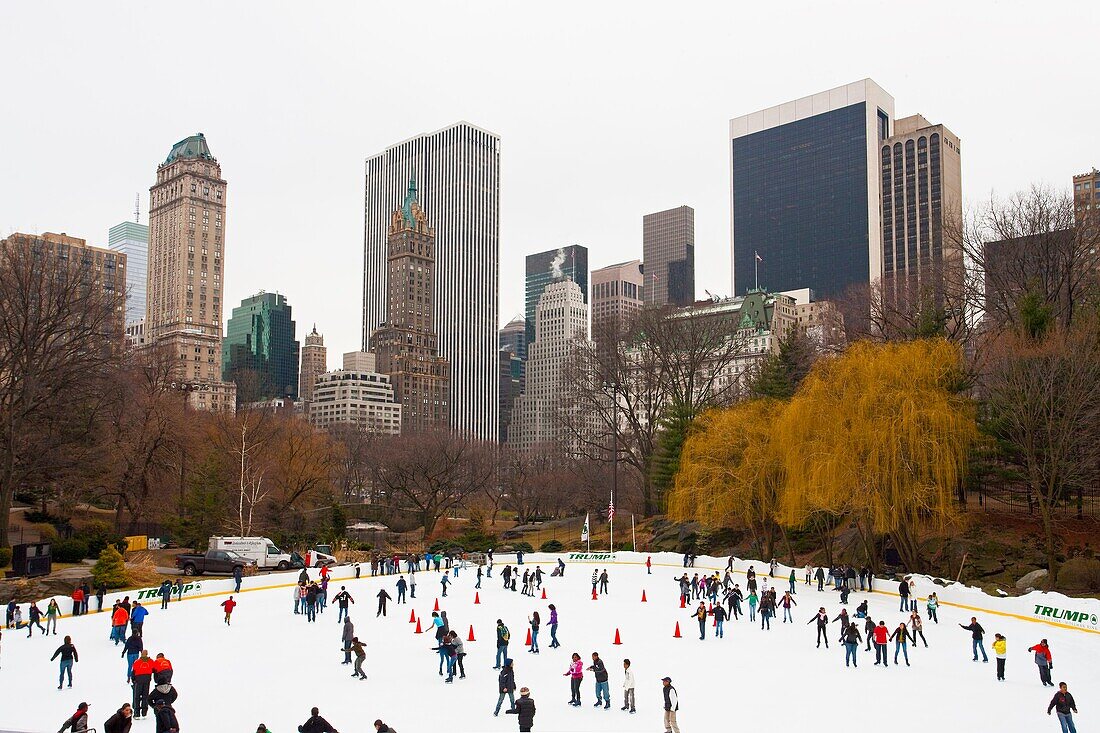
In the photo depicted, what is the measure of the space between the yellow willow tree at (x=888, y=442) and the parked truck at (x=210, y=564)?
25948 mm

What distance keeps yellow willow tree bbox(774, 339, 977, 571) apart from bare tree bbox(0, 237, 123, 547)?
33.8 meters

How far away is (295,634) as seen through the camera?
27734 millimetres

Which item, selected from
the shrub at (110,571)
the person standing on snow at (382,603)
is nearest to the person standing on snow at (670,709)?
the person standing on snow at (382,603)

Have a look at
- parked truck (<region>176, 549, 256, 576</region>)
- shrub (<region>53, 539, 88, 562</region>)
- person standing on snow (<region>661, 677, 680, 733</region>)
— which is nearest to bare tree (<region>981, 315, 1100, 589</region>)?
person standing on snow (<region>661, 677, 680, 733</region>)

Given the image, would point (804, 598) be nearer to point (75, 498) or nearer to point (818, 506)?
point (818, 506)

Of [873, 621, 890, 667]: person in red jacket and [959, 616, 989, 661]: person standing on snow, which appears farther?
[959, 616, 989, 661]: person standing on snow

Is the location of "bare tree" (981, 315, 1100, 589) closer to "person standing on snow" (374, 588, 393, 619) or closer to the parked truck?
"person standing on snow" (374, 588, 393, 619)

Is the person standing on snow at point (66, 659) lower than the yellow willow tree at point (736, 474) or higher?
lower

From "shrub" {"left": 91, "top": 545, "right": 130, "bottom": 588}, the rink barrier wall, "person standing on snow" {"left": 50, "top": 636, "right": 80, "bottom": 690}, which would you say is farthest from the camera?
"shrub" {"left": 91, "top": 545, "right": 130, "bottom": 588}

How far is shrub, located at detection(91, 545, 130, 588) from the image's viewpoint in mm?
35656

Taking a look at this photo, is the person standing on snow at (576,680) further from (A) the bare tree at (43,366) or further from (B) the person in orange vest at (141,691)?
(A) the bare tree at (43,366)

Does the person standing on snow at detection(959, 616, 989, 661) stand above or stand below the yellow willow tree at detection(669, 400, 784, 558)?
below

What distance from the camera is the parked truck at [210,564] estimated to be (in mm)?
42969

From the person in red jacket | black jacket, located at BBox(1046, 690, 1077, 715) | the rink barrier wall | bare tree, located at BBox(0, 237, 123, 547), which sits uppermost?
bare tree, located at BBox(0, 237, 123, 547)
